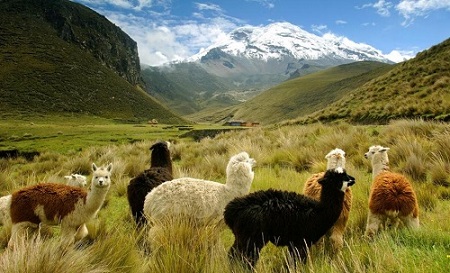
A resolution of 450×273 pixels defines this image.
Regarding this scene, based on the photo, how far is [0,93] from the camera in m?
88.8

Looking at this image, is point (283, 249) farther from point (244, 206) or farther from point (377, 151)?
point (377, 151)

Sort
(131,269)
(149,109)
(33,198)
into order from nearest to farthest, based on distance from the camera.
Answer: (131,269), (33,198), (149,109)

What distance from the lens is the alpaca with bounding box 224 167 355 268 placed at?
3291 mm

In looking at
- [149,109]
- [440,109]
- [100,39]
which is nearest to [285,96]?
[149,109]

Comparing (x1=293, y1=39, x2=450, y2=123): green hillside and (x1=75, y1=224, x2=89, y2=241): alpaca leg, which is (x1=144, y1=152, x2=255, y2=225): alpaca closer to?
(x1=75, y1=224, x2=89, y2=241): alpaca leg

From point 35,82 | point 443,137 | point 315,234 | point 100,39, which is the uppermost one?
point 100,39

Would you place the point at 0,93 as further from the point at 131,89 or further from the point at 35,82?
the point at 131,89

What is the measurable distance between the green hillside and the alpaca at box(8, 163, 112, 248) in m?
15.1

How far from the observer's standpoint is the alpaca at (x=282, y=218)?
3.29 metres

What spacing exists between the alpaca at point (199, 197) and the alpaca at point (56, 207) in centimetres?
108

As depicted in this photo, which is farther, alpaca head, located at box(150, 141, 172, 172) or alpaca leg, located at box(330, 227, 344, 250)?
alpaca head, located at box(150, 141, 172, 172)

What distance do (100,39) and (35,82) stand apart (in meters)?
56.3

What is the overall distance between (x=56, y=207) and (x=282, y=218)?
3.40m

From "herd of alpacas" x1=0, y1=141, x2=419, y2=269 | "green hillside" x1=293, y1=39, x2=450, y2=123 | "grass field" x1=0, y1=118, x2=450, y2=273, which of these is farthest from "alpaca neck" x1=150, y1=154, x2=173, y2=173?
"green hillside" x1=293, y1=39, x2=450, y2=123
